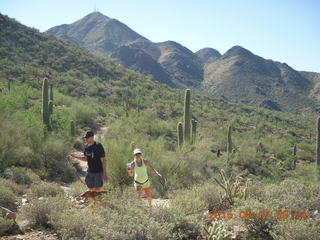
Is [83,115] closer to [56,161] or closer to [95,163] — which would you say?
[56,161]

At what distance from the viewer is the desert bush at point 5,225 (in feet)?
16.9

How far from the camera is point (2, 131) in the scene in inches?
389

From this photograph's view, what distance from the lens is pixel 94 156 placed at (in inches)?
247

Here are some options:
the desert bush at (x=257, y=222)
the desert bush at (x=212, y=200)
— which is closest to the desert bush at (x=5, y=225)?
the desert bush at (x=212, y=200)

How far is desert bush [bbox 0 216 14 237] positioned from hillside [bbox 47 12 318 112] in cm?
8121

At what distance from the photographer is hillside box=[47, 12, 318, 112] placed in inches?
3511

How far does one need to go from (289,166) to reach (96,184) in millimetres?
19404

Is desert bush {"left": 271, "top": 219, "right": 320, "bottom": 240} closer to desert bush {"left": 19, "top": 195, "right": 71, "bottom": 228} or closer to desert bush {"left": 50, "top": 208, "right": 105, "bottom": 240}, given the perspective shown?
desert bush {"left": 50, "top": 208, "right": 105, "bottom": 240}

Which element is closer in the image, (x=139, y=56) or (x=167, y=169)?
(x=167, y=169)

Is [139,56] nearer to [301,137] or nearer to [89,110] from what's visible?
[301,137]

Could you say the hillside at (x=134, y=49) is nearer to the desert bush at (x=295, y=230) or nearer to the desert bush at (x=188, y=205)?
the desert bush at (x=188, y=205)

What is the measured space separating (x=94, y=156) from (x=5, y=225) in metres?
1.94

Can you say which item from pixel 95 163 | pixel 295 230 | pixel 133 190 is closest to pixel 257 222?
pixel 295 230

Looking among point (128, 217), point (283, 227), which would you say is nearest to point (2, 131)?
point (128, 217)
